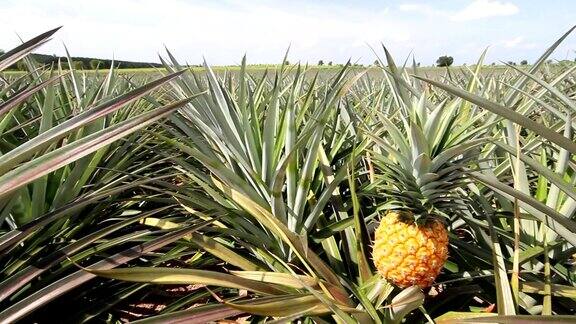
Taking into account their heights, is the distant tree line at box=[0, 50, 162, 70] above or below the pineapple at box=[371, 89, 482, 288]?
above

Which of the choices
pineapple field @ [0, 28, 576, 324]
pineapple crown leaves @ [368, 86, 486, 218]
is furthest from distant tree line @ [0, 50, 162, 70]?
pineapple crown leaves @ [368, 86, 486, 218]

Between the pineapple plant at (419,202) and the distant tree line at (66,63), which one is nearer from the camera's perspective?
the pineapple plant at (419,202)

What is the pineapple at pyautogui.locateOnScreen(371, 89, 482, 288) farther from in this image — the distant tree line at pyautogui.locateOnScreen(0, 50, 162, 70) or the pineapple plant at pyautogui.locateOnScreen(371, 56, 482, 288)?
the distant tree line at pyautogui.locateOnScreen(0, 50, 162, 70)

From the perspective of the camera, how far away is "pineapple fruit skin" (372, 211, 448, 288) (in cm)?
85

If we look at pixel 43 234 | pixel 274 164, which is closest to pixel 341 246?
pixel 274 164

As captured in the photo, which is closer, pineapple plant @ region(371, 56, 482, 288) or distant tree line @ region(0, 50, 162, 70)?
pineapple plant @ region(371, 56, 482, 288)

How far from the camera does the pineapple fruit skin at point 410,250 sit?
2.79ft

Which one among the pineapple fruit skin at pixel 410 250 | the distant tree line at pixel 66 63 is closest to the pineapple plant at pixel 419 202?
the pineapple fruit skin at pixel 410 250

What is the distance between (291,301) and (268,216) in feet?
0.70

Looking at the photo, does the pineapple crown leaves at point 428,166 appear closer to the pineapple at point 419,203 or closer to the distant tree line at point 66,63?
the pineapple at point 419,203

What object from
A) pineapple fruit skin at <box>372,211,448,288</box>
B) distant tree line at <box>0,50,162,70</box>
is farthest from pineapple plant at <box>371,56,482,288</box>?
distant tree line at <box>0,50,162,70</box>

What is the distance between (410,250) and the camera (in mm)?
851

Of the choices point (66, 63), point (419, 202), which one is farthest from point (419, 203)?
point (66, 63)

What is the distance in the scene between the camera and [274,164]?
124 cm
